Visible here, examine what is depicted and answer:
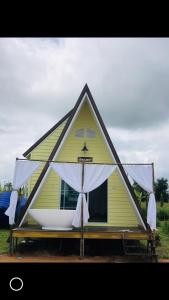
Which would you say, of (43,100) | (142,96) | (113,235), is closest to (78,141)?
(43,100)

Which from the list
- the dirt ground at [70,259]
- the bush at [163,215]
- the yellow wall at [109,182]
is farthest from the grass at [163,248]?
the bush at [163,215]

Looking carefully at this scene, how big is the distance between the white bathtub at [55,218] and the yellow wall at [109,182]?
3.82 ft

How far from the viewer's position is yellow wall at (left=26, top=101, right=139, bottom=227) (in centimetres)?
895

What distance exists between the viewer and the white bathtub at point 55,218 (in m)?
7.65

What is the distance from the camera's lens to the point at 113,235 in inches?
→ 288

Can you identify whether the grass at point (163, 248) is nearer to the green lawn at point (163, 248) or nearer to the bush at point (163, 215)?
the green lawn at point (163, 248)

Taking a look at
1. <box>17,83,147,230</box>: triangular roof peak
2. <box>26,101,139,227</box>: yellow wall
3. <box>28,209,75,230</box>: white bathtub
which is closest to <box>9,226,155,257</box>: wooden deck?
<box>28,209,75,230</box>: white bathtub

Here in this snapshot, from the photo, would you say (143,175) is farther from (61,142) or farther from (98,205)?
(61,142)

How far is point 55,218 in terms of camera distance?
770cm

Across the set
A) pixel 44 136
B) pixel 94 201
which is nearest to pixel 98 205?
pixel 94 201

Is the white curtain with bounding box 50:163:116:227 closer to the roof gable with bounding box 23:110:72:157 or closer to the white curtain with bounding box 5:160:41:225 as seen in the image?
the white curtain with bounding box 5:160:41:225

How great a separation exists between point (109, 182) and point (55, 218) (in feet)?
7.75
